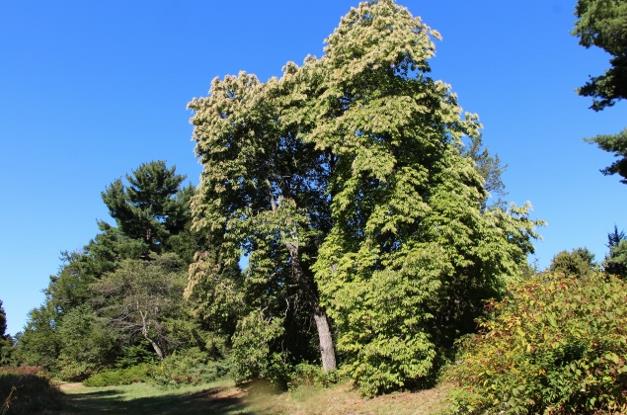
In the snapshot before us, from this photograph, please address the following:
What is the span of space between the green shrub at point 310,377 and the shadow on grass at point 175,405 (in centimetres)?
218

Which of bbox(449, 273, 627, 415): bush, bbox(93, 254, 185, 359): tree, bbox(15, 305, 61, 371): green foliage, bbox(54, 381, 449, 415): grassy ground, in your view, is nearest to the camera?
bbox(449, 273, 627, 415): bush

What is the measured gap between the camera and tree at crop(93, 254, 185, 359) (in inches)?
1577


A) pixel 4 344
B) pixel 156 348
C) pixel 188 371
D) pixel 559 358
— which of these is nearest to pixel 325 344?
pixel 559 358

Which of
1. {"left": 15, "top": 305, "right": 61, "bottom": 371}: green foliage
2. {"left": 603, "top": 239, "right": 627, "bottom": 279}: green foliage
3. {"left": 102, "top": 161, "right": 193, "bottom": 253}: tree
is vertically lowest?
{"left": 603, "top": 239, "right": 627, "bottom": 279}: green foliage

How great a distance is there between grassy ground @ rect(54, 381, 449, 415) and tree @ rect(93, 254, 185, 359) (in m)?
12.5

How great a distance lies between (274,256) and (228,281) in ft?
6.90

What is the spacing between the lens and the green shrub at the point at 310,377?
736 inches

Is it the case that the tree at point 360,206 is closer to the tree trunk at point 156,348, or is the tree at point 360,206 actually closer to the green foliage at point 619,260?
the green foliage at point 619,260

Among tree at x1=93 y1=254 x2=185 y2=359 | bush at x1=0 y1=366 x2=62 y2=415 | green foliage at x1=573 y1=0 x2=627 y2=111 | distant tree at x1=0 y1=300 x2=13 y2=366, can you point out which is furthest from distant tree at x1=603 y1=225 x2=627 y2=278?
distant tree at x1=0 y1=300 x2=13 y2=366

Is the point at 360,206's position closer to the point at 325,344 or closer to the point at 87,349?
the point at 325,344

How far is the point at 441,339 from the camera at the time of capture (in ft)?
55.9

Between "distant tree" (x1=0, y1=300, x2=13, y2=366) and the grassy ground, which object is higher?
"distant tree" (x1=0, y1=300, x2=13, y2=366)

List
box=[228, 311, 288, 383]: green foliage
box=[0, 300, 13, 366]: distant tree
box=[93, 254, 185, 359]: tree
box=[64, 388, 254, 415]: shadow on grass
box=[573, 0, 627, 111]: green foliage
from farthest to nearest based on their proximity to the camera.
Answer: box=[0, 300, 13, 366]: distant tree
box=[93, 254, 185, 359]: tree
box=[228, 311, 288, 383]: green foliage
box=[64, 388, 254, 415]: shadow on grass
box=[573, 0, 627, 111]: green foliage

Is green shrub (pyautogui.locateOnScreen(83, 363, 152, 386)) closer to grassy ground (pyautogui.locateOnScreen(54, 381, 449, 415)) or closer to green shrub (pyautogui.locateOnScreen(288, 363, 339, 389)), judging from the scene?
grassy ground (pyautogui.locateOnScreen(54, 381, 449, 415))
